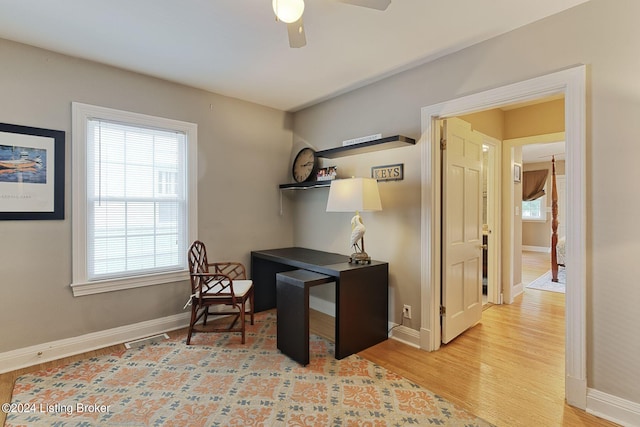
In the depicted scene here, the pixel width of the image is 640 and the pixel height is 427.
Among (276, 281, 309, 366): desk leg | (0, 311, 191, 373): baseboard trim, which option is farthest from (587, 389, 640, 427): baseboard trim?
(0, 311, 191, 373): baseboard trim

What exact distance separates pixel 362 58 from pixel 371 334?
7.96 ft

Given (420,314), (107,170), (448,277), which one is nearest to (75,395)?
(107,170)

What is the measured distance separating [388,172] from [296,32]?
170 centimetres

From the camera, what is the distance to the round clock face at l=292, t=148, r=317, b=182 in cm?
383

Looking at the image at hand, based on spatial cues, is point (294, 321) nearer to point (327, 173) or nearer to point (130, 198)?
point (327, 173)

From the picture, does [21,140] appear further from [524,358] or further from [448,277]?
[524,358]

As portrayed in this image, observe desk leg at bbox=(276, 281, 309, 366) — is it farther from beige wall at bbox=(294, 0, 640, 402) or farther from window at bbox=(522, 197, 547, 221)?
window at bbox=(522, 197, 547, 221)

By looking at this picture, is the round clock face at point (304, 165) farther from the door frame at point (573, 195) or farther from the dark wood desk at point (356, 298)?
the door frame at point (573, 195)

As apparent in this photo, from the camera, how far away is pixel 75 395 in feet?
6.86

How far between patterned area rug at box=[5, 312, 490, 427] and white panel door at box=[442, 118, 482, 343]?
102cm

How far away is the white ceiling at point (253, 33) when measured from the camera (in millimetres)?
1984

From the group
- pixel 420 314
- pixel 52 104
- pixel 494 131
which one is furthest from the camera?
pixel 494 131

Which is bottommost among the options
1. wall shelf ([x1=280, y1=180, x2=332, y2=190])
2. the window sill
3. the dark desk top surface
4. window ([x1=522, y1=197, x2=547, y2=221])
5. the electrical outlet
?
the electrical outlet

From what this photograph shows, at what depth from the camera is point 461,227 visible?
9.91 ft
